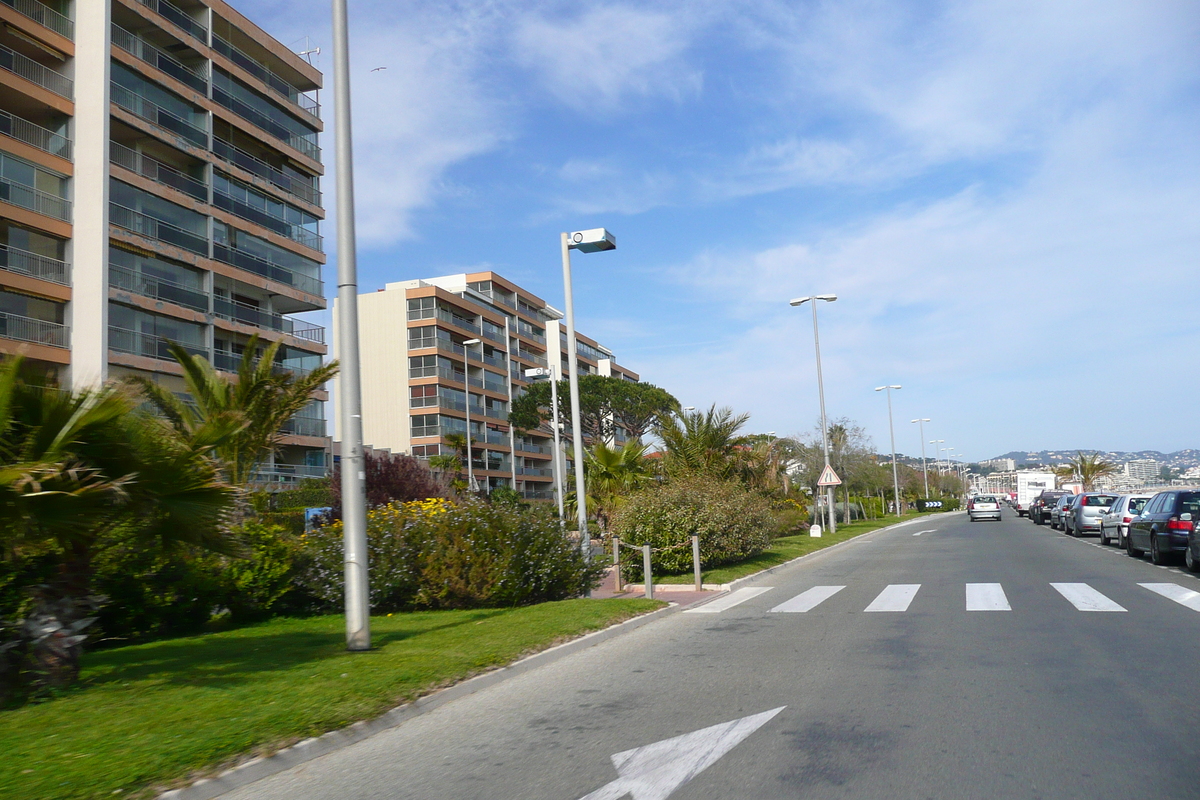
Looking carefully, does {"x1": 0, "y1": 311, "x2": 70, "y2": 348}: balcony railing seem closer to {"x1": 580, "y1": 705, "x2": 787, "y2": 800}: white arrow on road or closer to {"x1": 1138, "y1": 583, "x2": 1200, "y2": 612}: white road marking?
{"x1": 580, "y1": 705, "x2": 787, "y2": 800}: white arrow on road

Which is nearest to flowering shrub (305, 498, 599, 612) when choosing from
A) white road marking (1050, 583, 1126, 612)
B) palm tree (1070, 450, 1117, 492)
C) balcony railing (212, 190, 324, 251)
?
white road marking (1050, 583, 1126, 612)

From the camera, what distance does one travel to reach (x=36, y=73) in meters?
30.8

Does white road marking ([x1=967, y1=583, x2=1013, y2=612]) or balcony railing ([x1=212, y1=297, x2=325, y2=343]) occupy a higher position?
balcony railing ([x1=212, y1=297, x2=325, y2=343])

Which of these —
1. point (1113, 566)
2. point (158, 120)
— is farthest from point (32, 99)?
point (1113, 566)

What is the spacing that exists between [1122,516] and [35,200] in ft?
114

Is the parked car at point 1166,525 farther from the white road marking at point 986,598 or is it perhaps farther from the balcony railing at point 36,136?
the balcony railing at point 36,136

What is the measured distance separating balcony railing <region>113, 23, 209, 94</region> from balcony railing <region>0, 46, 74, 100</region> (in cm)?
257

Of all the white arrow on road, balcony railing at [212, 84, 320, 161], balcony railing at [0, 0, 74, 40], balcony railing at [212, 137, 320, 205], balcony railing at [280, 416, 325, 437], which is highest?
balcony railing at [212, 84, 320, 161]

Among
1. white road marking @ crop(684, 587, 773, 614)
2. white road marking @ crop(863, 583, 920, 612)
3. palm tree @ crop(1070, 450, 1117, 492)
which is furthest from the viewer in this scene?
palm tree @ crop(1070, 450, 1117, 492)

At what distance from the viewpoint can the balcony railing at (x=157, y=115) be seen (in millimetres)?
33250

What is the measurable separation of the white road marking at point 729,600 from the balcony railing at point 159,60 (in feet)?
100

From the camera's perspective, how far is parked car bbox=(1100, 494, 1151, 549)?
2430 centimetres

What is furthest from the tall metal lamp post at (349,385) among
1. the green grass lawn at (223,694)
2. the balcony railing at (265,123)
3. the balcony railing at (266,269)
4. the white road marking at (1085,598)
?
the balcony railing at (265,123)

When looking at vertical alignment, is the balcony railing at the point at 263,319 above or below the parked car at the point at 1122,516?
above
